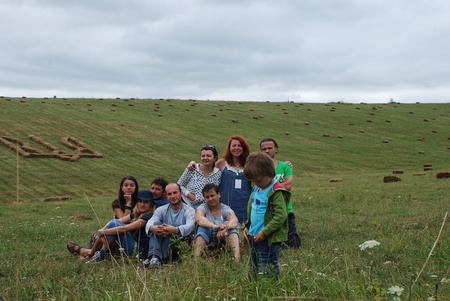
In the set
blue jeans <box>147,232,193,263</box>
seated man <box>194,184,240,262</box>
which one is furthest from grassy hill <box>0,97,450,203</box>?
seated man <box>194,184,240,262</box>

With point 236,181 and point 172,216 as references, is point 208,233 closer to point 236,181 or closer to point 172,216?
point 172,216

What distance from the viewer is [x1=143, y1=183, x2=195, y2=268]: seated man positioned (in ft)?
26.0

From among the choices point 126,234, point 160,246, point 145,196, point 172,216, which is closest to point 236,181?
point 172,216

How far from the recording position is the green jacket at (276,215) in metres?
5.26

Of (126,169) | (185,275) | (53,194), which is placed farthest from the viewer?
(126,169)

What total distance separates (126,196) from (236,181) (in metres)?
1.87

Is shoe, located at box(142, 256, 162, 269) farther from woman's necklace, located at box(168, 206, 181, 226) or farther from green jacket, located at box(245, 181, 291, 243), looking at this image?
green jacket, located at box(245, 181, 291, 243)

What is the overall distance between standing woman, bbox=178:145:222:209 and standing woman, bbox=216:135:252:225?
0.16 metres

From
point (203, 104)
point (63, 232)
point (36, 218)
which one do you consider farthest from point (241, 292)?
point (203, 104)

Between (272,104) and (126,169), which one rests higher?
(272,104)

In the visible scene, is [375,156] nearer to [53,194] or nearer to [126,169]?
[126,169]

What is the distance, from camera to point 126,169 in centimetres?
2992

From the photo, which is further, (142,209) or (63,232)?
→ (63,232)

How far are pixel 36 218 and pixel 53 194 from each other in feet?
29.9
